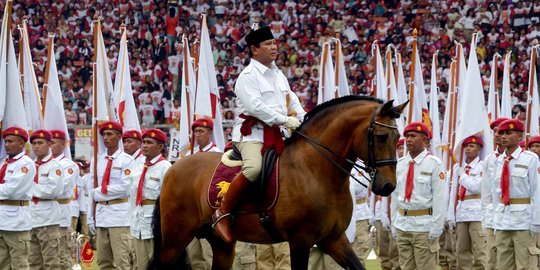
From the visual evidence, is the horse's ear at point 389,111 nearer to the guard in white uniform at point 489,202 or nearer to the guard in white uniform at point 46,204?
the guard in white uniform at point 489,202

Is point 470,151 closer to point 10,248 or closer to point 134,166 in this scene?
point 134,166

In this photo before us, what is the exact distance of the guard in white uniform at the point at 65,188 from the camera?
16078 millimetres

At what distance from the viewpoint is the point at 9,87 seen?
15.5 metres

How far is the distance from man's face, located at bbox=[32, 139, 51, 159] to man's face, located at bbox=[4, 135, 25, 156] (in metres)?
1.15

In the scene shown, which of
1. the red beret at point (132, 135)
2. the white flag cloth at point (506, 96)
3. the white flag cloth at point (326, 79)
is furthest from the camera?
the white flag cloth at point (506, 96)

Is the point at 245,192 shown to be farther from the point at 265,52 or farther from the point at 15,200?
the point at 15,200

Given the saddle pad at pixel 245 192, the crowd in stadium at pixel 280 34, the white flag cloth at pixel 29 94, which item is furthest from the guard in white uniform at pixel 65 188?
the crowd in stadium at pixel 280 34

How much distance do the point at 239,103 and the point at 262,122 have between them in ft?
1.24

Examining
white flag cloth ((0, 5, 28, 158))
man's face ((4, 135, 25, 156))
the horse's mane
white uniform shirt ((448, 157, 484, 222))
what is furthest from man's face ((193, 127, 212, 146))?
the horse's mane

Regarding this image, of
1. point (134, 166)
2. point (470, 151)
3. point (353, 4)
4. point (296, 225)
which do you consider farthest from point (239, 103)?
point (353, 4)

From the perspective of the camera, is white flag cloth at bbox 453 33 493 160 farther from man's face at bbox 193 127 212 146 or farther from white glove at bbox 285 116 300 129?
white glove at bbox 285 116 300 129

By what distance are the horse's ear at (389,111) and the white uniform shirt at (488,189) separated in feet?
13.3

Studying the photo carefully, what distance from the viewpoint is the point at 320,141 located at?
1041 centimetres

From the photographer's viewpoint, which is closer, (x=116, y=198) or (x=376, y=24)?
(x=116, y=198)
